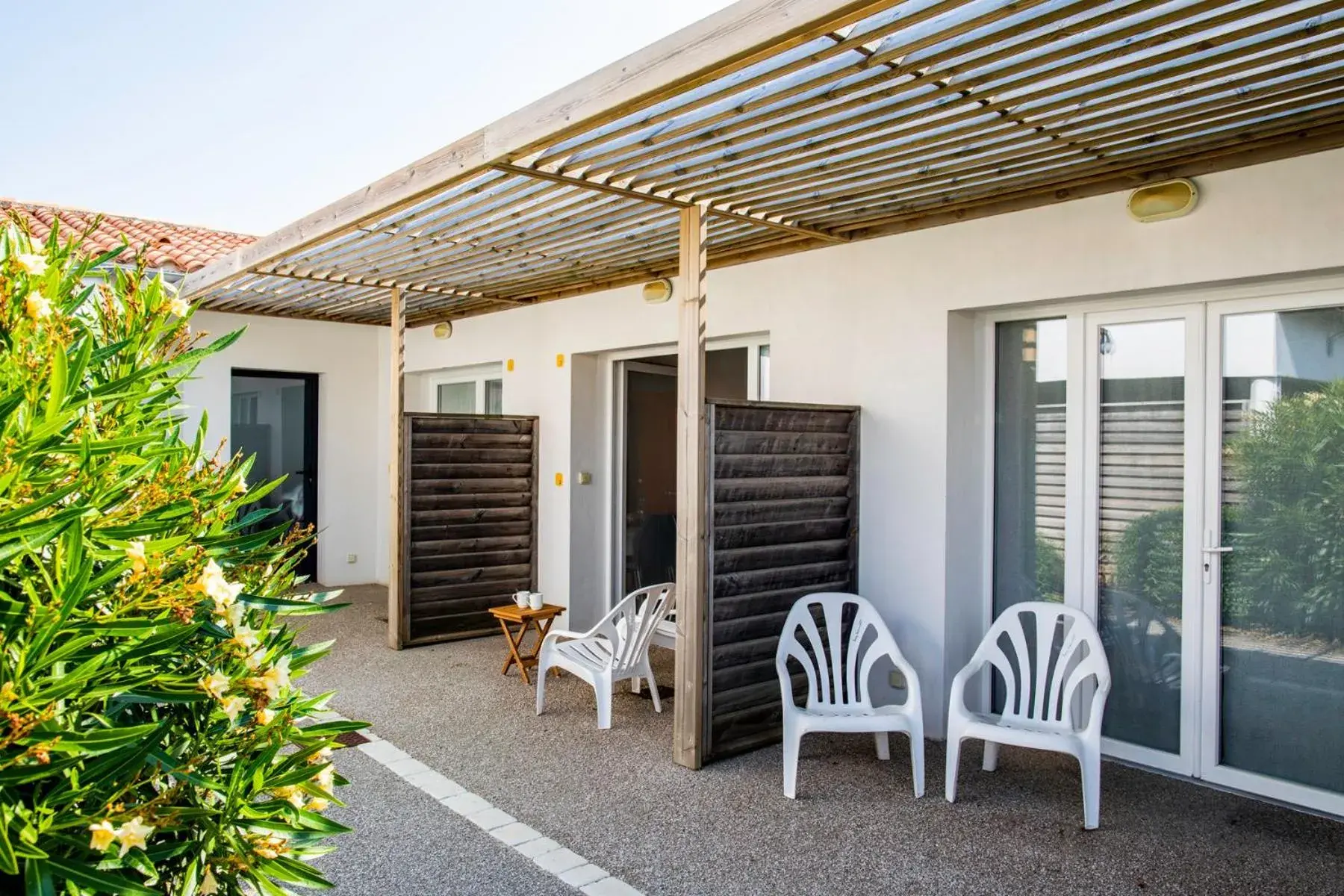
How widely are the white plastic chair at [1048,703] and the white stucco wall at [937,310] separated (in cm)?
53

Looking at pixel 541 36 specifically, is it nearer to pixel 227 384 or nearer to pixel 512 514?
pixel 227 384

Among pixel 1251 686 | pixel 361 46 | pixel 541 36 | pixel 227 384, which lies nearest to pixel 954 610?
pixel 1251 686

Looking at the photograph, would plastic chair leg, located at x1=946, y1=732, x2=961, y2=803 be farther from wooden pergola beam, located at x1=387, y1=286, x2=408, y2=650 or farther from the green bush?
wooden pergola beam, located at x1=387, y1=286, x2=408, y2=650

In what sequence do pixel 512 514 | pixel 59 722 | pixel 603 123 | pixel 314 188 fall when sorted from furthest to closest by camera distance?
1. pixel 314 188
2. pixel 512 514
3. pixel 603 123
4. pixel 59 722

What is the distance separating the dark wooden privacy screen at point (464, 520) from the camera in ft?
23.7

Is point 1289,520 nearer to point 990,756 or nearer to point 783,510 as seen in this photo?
point 990,756

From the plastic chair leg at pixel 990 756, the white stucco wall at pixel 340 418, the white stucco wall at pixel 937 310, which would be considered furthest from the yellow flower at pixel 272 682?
the white stucco wall at pixel 340 418

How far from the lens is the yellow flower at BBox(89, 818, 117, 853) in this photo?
1.22 meters

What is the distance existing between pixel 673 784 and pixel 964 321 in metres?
2.79

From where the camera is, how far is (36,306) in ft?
4.53

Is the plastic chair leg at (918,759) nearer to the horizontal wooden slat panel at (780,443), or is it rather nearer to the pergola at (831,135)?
the pergola at (831,135)

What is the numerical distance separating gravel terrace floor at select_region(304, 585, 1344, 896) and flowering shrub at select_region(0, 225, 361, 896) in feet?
6.38

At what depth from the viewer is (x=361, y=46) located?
13.7m

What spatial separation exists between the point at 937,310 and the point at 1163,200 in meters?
1.20
